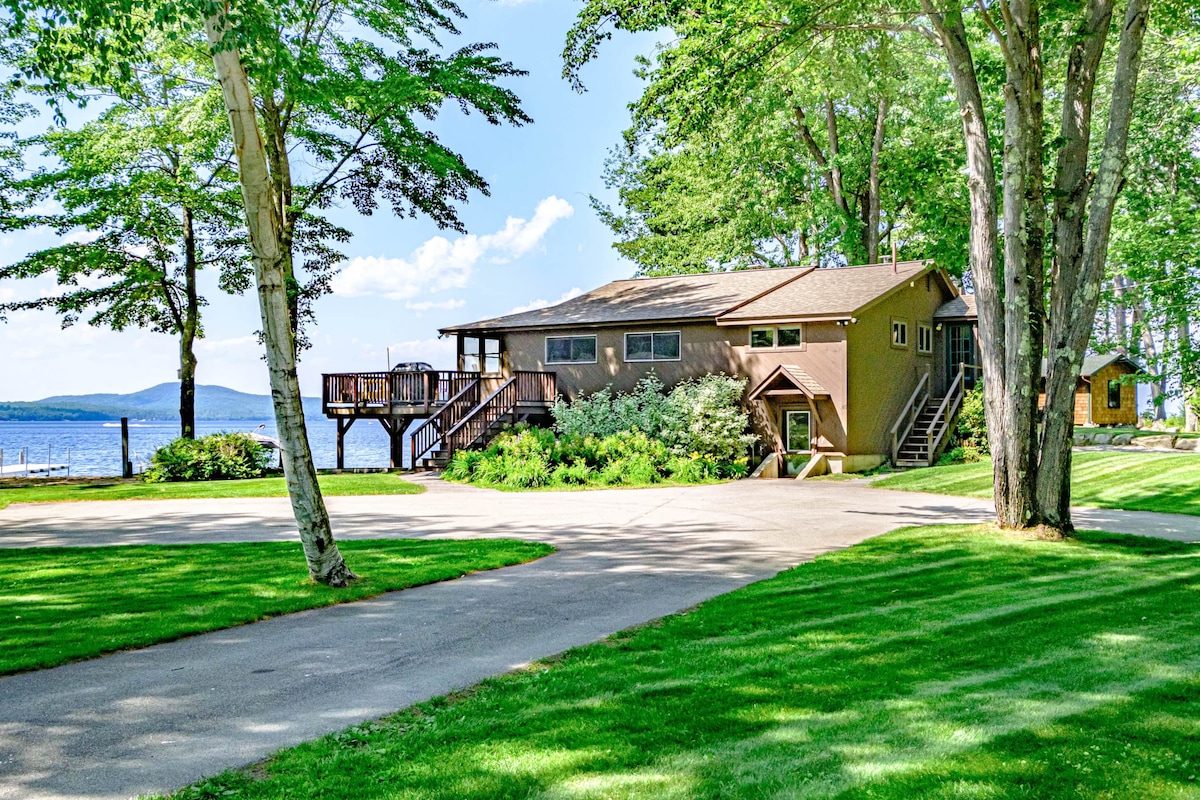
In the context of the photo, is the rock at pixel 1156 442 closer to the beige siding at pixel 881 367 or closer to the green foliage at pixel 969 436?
the green foliage at pixel 969 436

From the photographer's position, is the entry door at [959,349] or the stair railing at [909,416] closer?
the stair railing at [909,416]

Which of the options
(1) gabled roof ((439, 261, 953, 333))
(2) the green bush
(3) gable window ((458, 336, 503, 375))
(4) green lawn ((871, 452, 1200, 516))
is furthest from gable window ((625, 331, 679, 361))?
(2) the green bush

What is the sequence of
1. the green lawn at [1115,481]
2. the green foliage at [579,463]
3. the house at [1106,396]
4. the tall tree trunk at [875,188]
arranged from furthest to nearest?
the house at [1106,396] → the tall tree trunk at [875,188] → the green foliage at [579,463] → the green lawn at [1115,481]

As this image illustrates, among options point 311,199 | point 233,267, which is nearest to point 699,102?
point 311,199

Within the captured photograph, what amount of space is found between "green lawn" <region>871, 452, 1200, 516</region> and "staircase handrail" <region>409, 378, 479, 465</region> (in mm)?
11548

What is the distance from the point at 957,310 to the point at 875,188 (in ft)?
19.8

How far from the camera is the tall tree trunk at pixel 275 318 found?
802 centimetres

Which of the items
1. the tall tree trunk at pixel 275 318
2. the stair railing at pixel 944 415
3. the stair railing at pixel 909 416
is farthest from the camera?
the stair railing at pixel 909 416

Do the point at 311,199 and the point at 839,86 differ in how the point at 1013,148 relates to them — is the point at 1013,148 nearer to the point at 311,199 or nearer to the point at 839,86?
the point at 839,86

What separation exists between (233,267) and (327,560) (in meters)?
22.3

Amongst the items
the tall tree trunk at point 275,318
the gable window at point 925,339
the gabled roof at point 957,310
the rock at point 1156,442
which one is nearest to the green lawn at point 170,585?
the tall tree trunk at point 275,318

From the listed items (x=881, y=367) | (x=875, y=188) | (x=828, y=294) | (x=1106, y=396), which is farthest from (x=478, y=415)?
(x=1106, y=396)

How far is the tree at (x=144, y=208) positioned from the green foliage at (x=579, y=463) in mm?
10138

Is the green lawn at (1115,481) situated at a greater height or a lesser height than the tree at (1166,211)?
lesser
